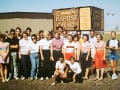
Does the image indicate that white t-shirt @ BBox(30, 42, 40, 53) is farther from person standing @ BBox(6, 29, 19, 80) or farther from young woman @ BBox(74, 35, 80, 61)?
young woman @ BBox(74, 35, 80, 61)

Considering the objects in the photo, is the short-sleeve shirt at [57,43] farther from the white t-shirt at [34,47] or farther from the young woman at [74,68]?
the young woman at [74,68]

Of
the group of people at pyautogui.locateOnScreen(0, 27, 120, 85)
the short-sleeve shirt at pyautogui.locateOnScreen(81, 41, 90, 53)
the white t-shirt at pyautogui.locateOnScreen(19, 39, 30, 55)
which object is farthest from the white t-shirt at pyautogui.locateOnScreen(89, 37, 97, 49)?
the white t-shirt at pyautogui.locateOnScreen(19, 39, 30, 55)

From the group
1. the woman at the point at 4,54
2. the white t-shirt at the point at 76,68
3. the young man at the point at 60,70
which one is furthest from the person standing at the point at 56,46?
the woman at the point at 4,54

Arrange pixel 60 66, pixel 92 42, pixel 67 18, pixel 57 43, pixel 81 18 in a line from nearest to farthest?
1. pixel 60 66
2. pixel 57 43
3. pixel 92 42
4. pixel 81 18
5. pixel 67 18

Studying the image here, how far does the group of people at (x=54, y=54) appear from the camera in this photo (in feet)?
25.5

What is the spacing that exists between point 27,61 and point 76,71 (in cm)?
153

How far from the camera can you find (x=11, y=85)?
744cm

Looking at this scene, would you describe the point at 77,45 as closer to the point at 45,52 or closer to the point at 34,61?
the point at 45,52

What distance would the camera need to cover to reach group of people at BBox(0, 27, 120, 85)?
7.76m

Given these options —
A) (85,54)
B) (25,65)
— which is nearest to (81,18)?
(85,54)

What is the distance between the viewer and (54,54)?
807 cm

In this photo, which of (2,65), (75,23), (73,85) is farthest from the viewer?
(75,23)

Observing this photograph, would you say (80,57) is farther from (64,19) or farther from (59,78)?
(64,19)

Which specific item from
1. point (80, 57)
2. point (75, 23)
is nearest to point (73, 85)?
point (80, 57)
